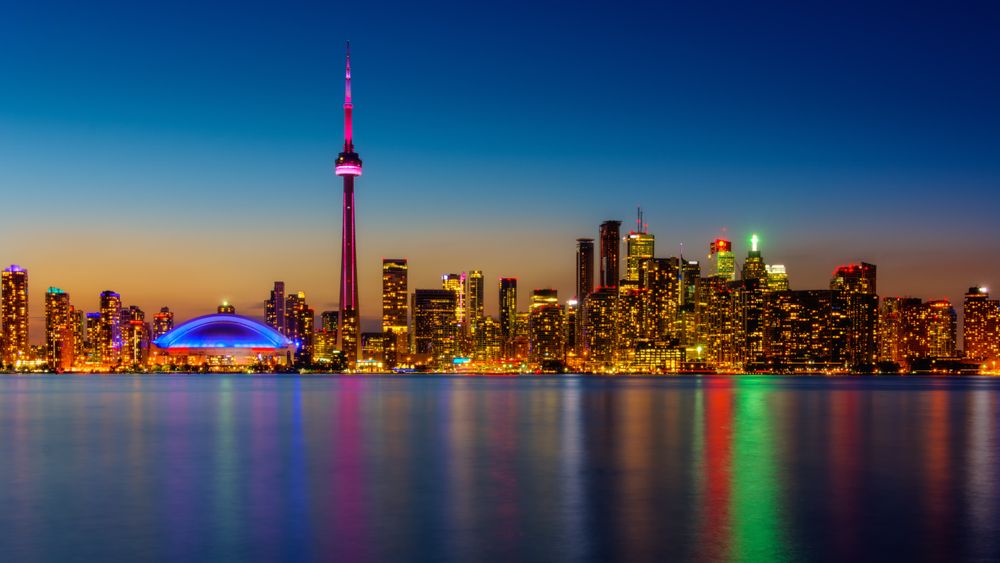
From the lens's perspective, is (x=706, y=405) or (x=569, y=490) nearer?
(x=569, y=490)

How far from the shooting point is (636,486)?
31.3 meters

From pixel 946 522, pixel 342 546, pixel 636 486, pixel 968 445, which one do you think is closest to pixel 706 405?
A: pixel 968 445

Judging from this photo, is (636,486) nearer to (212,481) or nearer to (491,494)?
(491,494)

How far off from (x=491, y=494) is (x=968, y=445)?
30351 mm

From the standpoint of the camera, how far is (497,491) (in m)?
30.4

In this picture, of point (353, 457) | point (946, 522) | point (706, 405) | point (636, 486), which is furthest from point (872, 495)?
point (706, 405)

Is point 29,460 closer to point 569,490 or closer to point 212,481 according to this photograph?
point 212,481

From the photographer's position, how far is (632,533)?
22.8 meters

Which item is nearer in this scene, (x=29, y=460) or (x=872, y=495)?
(x=872, y=495)

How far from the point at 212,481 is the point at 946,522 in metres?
22.9

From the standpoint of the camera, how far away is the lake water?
70.1 ft

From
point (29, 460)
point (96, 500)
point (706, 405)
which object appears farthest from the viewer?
point (706, 405)

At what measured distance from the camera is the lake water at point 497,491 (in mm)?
21359

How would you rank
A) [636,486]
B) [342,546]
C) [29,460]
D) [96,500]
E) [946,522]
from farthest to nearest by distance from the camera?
[29,460]
[636,486]
[96,500]
[946,522]
[342,546]
